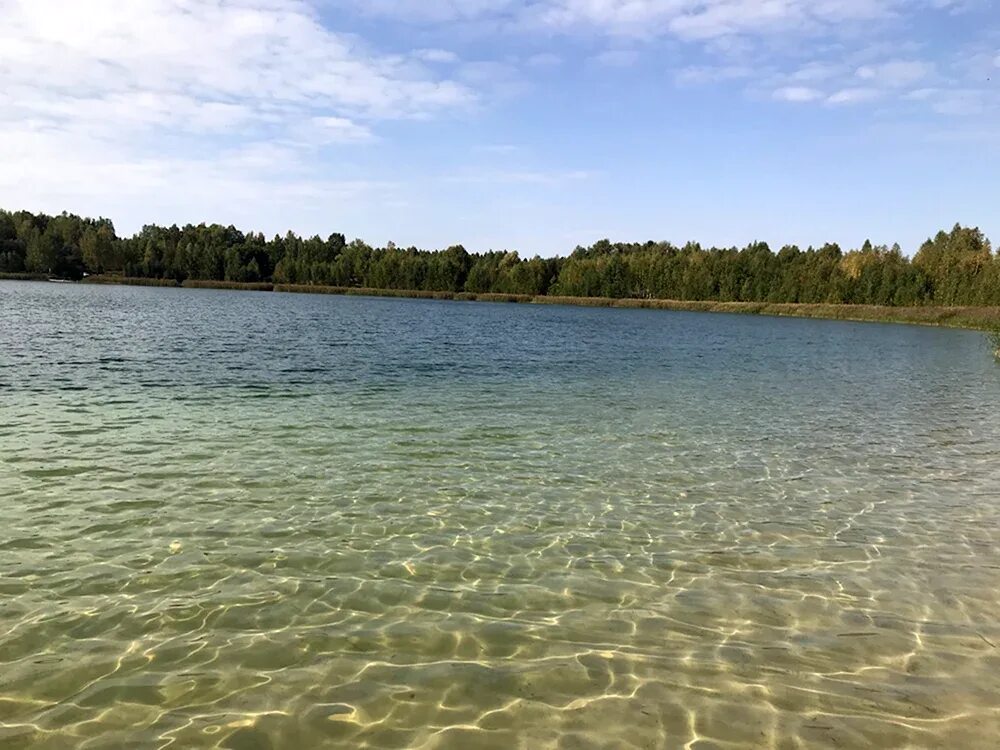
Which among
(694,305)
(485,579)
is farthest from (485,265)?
(485,579)

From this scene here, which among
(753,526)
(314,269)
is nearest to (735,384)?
(753,526)

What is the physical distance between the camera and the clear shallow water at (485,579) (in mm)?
5160

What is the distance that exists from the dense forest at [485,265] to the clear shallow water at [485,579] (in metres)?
127

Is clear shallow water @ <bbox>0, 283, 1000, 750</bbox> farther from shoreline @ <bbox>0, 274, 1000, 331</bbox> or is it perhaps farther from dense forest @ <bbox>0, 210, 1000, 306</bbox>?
dense forest @ <bbox>0, 210, 1000, 306</bbox>

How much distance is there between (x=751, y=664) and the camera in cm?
595

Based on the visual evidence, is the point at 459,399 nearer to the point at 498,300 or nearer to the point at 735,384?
the point at 735,384

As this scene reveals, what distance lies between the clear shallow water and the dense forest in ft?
417

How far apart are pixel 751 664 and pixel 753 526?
3991mm

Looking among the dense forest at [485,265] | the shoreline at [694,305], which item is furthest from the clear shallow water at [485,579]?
the dense forest at [485,265]

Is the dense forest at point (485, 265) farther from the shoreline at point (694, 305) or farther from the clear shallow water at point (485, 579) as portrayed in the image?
the clear shallow water at point (485, 579)

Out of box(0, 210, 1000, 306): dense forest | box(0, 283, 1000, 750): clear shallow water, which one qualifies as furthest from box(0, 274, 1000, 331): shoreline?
box(0, 283, 1000, 750): clear shallow water

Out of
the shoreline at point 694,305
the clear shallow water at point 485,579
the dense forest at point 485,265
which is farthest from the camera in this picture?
the dense forest at point 485,265

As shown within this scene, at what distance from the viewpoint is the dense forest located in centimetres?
13025

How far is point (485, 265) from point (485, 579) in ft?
569
